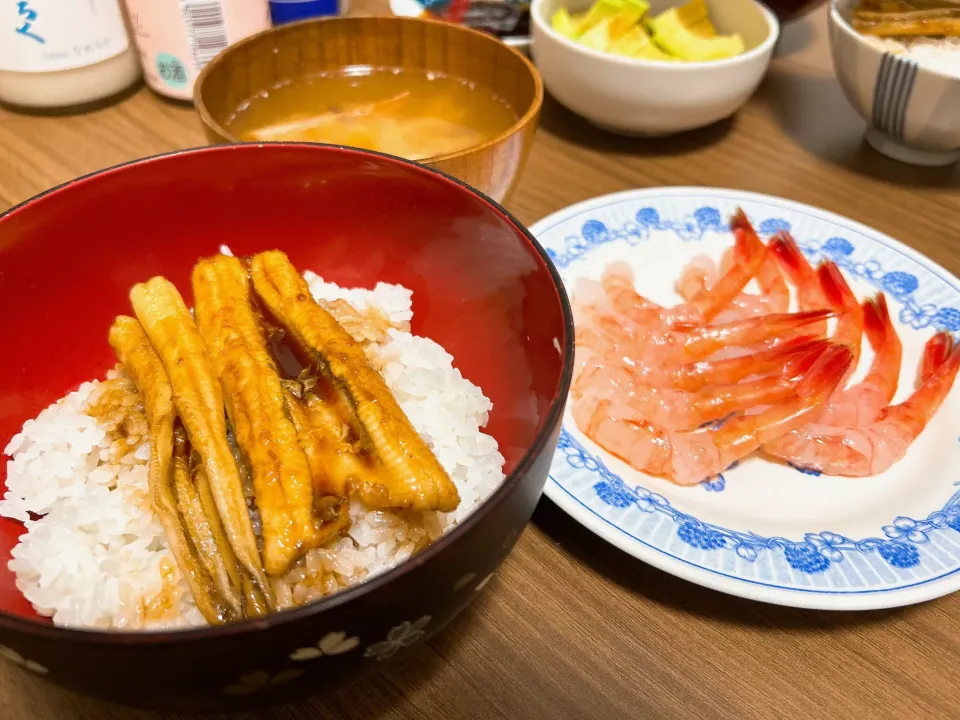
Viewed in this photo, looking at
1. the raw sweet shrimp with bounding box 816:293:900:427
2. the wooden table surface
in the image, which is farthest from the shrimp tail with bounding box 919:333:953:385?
the wooden table surface

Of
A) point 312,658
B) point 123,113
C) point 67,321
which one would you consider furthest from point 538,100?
point 123,113

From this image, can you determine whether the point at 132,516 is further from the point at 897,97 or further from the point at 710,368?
the point at 897,97

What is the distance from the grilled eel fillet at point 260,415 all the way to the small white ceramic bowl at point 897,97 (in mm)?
1156

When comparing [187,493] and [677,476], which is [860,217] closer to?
[677,476]

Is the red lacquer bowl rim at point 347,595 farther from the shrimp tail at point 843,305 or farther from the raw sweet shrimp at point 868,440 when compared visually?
the shrimp tail at point 843,305

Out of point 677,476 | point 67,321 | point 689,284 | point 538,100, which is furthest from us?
point 689,284

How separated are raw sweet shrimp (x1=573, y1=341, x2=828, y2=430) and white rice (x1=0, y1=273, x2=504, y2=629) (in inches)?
10.6

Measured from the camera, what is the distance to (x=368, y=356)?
75 cm

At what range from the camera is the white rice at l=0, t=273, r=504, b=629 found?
569mm

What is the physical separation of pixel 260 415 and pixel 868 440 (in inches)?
29.2

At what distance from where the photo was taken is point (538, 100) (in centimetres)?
100

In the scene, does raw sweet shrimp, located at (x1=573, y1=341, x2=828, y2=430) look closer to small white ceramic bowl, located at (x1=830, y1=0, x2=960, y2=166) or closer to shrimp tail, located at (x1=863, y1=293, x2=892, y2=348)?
shrimp tail, located at (x1=863, y1=293, x2=892, y2=348)

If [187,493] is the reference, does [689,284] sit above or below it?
below

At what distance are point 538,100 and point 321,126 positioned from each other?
14.6 inches
